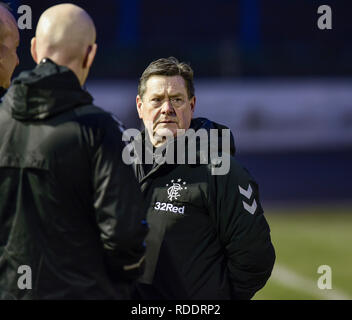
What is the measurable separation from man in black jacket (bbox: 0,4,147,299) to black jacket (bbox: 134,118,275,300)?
0.73 meters

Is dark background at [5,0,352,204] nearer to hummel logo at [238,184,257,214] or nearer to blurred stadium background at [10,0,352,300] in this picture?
blurred stadium background at [10,0,352,300]

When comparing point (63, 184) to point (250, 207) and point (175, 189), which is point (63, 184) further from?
point (250, 207)

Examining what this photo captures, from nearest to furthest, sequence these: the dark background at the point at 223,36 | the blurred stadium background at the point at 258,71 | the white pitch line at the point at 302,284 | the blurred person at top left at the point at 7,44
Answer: the blurred person at top left at the point at 7,44, the white pitch line at the point at 302,284, the blurred stadium background at the point at 258,71, the dark background at the point at 223,36

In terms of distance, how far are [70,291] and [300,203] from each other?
1185 centimetres

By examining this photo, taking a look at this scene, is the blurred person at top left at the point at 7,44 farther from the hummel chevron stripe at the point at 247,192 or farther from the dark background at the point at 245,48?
the dark background at the point at 245,48

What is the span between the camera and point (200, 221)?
3963 millimetres

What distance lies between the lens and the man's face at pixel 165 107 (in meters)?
4.21

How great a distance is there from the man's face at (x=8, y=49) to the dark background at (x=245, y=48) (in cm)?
1284

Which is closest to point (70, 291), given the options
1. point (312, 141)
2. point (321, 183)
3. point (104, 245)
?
point (104, 245)

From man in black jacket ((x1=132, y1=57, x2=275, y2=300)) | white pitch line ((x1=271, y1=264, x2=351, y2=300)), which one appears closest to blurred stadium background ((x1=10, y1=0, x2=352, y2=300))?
white pitch line ((x1=271, y1=264, x2=351, y2=300))

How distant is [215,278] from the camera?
397 cm

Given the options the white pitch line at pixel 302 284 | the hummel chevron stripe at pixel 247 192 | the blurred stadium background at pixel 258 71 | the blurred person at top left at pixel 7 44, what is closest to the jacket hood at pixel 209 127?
the hummel chevron stripe at pixel 247 192
